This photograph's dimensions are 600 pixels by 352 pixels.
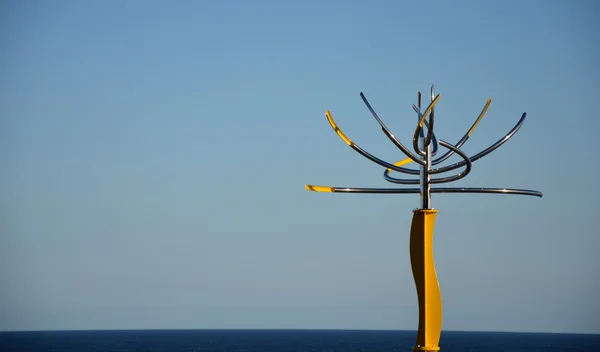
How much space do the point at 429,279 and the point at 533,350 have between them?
439 ft

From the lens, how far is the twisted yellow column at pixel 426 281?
27906 mm

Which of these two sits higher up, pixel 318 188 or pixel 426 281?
pixel 318 188

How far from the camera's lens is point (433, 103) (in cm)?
2700

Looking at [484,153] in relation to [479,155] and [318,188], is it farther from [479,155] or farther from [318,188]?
[318,188]

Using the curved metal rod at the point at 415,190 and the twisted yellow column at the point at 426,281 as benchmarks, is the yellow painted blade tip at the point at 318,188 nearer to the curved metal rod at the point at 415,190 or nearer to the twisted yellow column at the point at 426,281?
the curved metal rod at the point at 415,190

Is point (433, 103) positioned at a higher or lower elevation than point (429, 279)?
higher

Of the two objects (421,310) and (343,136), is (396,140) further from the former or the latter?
(421,310)

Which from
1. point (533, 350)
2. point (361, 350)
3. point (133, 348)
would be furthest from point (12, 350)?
point (533, 350)

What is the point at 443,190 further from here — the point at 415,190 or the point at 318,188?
the point at 318,188

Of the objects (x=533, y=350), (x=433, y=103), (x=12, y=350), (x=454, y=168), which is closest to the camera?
(x=433, y=103)

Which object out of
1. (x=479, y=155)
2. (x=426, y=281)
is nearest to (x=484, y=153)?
(x=479, y=155)

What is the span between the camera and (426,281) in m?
28.0

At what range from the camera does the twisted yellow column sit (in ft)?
91.6

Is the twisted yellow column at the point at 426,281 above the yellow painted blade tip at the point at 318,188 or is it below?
below
